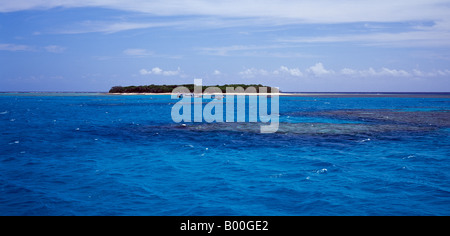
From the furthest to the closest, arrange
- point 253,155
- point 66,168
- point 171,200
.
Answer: point 253,155
point 66,168
point 171,200

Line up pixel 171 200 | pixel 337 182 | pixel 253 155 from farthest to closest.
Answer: pixel 253 155
pixel 337 182
pixel 171 200

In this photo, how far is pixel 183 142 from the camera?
111 feet

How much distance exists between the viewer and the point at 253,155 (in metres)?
27.2

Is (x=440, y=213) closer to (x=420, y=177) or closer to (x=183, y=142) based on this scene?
(x=420, y=177)
